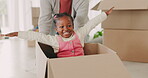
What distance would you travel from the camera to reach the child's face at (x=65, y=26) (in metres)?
0.90

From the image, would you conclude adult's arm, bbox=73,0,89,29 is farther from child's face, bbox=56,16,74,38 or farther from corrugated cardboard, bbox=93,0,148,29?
child's face, bbox=56,16,74,38

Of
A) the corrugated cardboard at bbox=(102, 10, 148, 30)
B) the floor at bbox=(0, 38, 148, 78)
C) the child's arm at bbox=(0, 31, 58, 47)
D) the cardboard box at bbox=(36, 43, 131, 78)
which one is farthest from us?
the corrugated cardboard at bbox=(102, 10, 148, 30)

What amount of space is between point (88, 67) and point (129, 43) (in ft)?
2.21

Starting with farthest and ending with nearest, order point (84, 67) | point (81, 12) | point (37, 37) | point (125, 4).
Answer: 1. point (81, 12)
2. point (125, 4)
3. point (37, 37)
4. point (84, 67)

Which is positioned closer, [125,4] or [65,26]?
[65,26]

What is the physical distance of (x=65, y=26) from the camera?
0.90 metres

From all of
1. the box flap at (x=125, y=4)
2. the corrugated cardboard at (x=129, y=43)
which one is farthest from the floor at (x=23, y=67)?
the box flap at (x=125, y=4)

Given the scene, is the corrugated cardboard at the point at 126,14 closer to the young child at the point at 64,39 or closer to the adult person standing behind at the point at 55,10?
the adult person standing behind at the point at 55,10

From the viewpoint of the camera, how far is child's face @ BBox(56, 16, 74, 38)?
90 cm

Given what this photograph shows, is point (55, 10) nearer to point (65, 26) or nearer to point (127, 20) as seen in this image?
point (65, 26)

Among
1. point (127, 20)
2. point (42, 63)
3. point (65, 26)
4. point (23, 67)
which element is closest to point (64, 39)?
point (65, 26)

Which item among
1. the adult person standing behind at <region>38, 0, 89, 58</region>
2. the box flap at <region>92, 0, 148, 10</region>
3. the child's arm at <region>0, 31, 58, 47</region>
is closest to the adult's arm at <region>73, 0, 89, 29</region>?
the adult person standing behind at <region>38, 0, 89, 58</region>

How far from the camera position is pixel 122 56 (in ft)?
4.14

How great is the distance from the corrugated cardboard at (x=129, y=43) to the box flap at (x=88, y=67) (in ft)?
1.88
